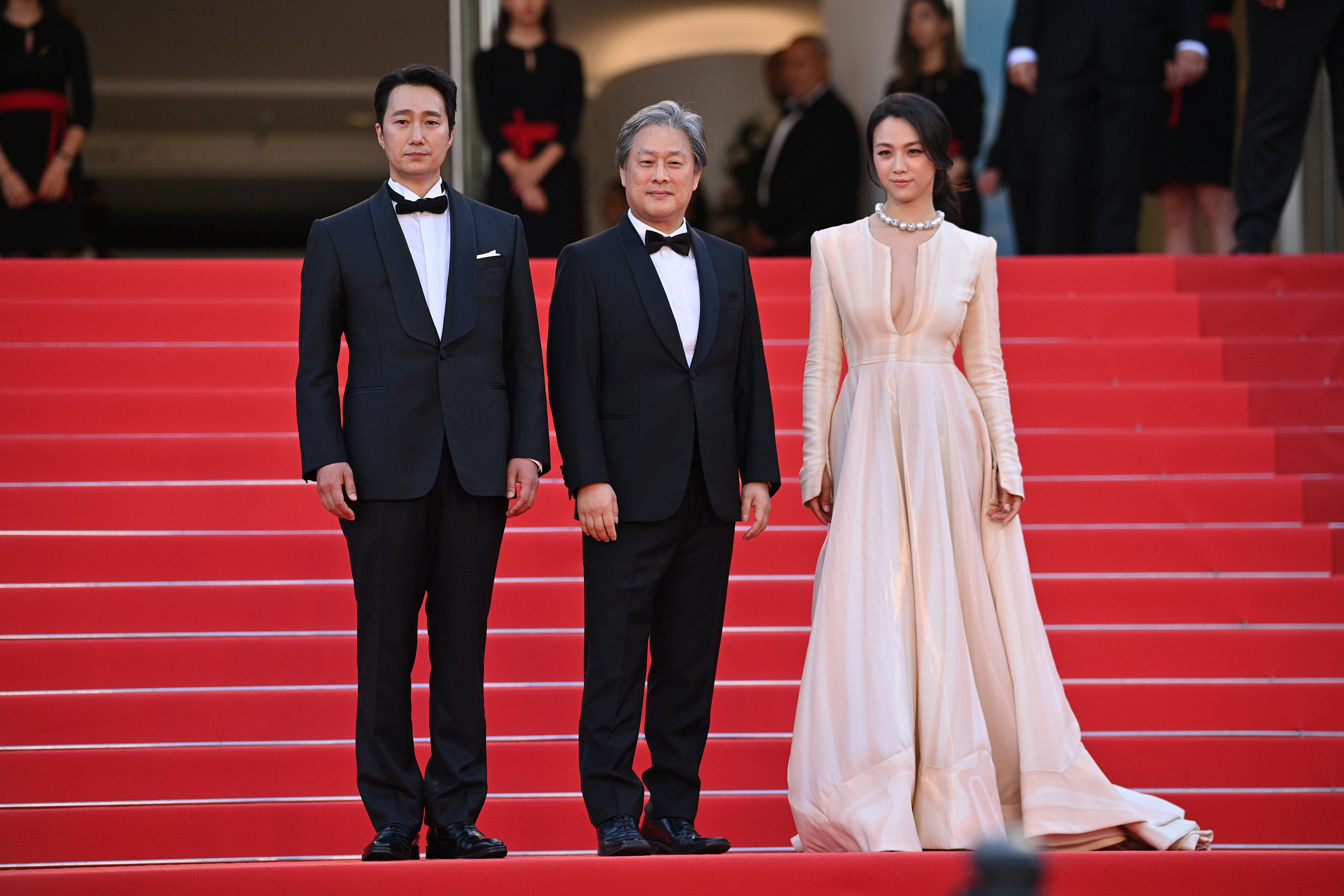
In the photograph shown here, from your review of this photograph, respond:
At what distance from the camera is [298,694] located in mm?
4066

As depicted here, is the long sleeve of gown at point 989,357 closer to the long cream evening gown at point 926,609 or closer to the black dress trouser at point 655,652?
the long cream evening gown at point 926,609

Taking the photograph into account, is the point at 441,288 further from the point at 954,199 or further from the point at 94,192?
the point at 94,192

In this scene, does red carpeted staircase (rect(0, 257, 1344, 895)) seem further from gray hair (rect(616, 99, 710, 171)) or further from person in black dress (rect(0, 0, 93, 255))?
gray hair (rect(616, 99, 710, 171))

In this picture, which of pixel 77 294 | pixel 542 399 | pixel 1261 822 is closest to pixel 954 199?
pixel 542 399

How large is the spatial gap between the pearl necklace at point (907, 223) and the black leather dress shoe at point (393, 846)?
Answer: 5.74 ft

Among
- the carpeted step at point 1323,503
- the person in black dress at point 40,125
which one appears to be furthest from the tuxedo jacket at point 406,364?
the person in black dress at point 40,125

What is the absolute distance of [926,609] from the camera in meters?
3.32

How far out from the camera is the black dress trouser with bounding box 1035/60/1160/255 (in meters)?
6.26

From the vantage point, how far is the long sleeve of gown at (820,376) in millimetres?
3480

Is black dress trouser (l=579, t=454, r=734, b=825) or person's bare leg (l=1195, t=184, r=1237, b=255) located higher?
person's bare leg (l=1195, t=184, r=1237, b=255)

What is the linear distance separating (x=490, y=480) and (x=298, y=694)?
123cm

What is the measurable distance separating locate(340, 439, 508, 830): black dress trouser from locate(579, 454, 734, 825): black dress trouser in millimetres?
241

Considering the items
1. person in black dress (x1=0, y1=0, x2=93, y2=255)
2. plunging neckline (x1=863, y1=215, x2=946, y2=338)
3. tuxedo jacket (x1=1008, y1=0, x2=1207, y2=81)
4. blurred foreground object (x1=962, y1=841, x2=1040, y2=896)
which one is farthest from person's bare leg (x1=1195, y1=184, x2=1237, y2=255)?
blurred foreground object (x1=962, y1=841, x2=1040, y2=896)

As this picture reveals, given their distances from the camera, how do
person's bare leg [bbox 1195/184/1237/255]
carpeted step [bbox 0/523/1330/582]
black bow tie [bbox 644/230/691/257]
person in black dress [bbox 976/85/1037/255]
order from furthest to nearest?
person in black dress [bbox 976/85/1037/255] < person's bare leg [bbox 1195/184/1237/255] < carpeted step [bbox 0/523/1330/582] < black bow tie [bbox 644/230/691/257]
